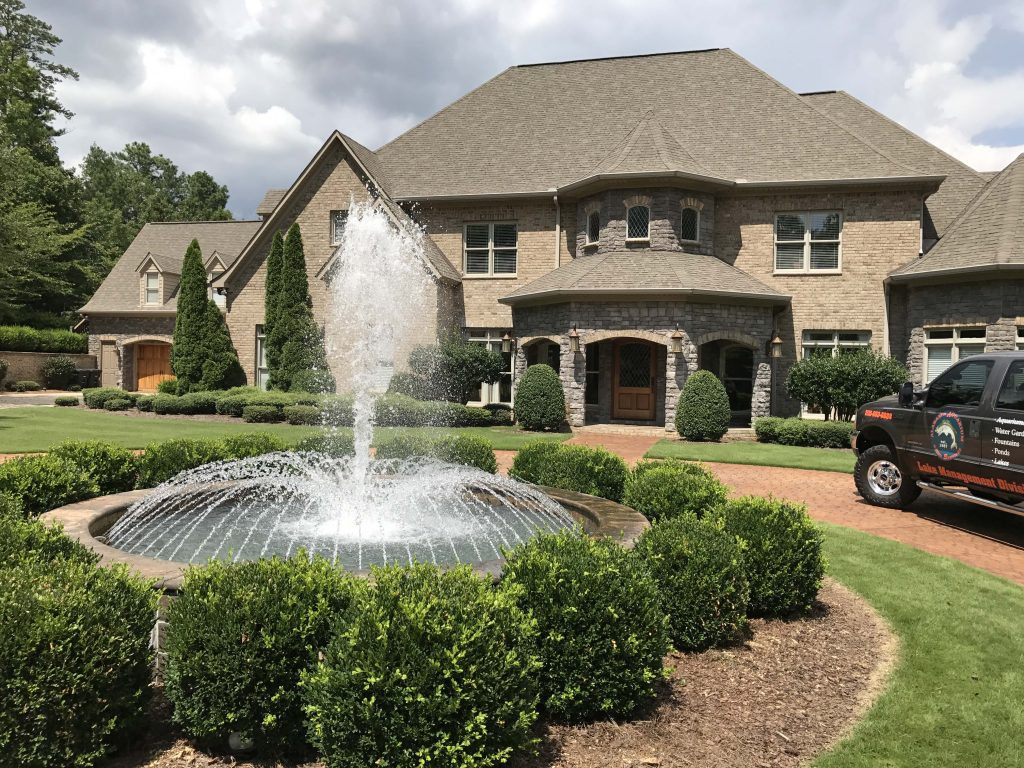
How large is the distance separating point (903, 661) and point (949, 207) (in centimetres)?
2326

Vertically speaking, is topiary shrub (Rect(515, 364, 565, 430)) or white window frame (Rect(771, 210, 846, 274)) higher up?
white window frame (Rect(771, 210, 846, 274))

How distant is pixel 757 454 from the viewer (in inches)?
626

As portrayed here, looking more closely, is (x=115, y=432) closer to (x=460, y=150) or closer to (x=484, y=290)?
(x=484, y=290)

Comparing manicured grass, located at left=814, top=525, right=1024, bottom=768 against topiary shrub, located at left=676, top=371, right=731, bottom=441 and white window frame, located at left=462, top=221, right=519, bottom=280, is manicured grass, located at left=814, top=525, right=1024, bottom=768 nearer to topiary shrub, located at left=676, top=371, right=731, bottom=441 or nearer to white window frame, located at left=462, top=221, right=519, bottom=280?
topiary shrub, located at left=676, top=371, right=731, bottom=441

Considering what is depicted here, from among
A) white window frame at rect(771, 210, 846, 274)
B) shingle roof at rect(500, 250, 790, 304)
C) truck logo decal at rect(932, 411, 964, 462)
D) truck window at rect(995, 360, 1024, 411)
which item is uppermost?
white window frame at rect(771, 210, 846, 274)

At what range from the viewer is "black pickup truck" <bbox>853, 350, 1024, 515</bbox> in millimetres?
8484

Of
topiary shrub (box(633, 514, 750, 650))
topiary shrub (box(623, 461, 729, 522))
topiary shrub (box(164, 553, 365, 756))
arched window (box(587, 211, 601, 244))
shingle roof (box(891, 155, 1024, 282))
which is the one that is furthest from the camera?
arched window (box(587, 211, 601, 244))

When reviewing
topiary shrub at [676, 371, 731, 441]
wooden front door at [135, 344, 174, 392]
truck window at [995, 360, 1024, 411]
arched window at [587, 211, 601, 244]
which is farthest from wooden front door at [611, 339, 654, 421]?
wooden front door at [135, 344, 174, 392]

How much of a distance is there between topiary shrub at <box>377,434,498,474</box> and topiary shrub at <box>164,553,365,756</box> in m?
6.19

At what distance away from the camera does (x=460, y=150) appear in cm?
2656

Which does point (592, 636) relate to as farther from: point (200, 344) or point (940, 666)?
point (200, 344)

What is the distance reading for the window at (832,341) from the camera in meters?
21.6

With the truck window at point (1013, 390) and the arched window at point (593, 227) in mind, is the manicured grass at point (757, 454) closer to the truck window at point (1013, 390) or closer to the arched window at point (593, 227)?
the truck window at point (1013, 390)

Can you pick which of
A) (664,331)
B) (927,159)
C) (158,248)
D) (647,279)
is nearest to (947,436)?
(664,331)
